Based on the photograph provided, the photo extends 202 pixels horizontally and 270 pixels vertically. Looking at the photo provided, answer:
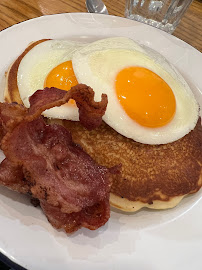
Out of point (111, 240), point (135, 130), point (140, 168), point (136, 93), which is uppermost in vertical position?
point (136, 93)

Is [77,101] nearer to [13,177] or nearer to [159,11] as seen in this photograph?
[13,177]

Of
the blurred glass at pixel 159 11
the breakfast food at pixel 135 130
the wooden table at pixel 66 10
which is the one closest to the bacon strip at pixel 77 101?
the breakfast food at pixel 135 130

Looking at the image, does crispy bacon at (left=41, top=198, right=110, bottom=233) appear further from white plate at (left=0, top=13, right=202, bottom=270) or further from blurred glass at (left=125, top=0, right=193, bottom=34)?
blurred glass at (left=125, top=0, right=193, bottom=34)

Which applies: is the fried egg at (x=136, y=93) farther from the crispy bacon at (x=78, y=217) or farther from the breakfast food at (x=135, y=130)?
the crispy bacon at (x=78, y=217)

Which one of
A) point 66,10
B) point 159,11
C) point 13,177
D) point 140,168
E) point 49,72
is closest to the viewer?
point 13,177

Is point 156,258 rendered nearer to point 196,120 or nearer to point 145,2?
point 196,120

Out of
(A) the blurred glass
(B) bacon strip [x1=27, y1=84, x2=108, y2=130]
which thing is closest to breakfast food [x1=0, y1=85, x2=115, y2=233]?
(B) bacon strip [x1=27, y1=84, x2=108, y2=130]

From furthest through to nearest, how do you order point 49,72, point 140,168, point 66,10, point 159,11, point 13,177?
1. point 159,11
2. point 66,10
3. point 49,72
4. point 140,168
5. point 13,177

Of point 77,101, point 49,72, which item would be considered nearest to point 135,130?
point 77,101
